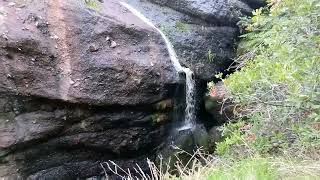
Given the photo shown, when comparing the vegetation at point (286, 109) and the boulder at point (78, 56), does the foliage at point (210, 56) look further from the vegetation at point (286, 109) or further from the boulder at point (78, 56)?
the vegetation at point (286, 109)

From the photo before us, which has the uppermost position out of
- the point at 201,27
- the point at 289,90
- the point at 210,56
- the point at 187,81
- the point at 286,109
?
the point at 201,27

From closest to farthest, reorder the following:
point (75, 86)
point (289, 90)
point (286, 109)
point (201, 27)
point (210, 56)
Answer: point (289, 90) → point (286, 109) → point (75, 86) → point (210, 56) → point (201, 27)

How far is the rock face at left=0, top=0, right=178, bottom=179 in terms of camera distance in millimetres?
5996

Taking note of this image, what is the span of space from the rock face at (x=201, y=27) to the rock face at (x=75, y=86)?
3.90 feet

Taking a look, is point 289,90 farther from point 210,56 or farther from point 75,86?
point 210,56

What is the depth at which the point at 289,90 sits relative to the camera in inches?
156

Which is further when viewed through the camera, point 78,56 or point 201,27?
point 201,27

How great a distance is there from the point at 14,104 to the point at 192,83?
3650 mm

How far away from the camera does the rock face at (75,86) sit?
5996 millimetres

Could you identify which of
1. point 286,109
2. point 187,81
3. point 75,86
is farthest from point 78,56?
point 286,109

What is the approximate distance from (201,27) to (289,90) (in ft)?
17.4

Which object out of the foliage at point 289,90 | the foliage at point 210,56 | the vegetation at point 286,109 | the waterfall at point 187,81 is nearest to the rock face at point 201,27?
the foliage at point 210,56

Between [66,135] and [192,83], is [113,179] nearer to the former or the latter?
[66,135]

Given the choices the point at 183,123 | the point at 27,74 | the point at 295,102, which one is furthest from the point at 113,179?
the point at 295,102
